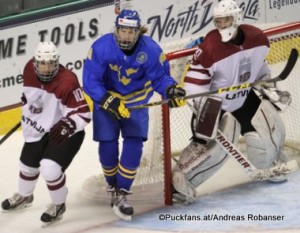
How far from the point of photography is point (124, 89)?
325 centimetres

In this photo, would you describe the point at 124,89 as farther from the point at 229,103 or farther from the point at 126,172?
the point at 229,103

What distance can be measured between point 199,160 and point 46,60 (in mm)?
878

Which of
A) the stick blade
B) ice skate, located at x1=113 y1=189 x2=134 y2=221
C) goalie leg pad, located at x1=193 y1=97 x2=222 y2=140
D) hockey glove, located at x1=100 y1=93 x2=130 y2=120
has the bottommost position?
ice skate, located at x1=113 y1=189 x2=134 y2=221

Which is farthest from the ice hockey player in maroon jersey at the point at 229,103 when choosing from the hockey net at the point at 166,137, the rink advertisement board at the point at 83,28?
the rink advertisement board at the point at 83,28

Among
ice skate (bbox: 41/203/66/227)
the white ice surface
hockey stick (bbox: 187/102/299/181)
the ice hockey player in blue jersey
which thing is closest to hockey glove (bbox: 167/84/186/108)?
the ice hockey player in blue jersey

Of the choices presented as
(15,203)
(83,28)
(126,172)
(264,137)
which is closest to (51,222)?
(15,203)

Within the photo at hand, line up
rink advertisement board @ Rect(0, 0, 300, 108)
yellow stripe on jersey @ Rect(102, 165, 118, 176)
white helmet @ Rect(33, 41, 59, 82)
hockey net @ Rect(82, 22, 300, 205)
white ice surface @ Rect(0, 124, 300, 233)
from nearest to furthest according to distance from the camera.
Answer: white helmet @ Rect(33, 41, 59, 82), white ice surface @ Rect(0, 124, 300, 233), yellow stripe on jersey @ Rect(102, 165, 118, 176), hockey net @ Rect(82, 22, 300, 205), rink advertisement board @ Rect(0, 0, 300, 108)

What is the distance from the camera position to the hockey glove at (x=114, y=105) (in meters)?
3.11

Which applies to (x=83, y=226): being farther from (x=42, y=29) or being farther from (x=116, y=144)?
(x=42, y=29)

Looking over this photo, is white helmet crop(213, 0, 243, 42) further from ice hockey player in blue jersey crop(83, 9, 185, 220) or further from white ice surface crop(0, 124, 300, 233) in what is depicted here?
white ice surface crop(0, 124, 300, 233)

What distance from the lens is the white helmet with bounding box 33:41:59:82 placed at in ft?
10.1

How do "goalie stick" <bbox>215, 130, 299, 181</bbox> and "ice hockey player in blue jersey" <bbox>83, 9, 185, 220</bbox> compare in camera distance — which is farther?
"goalie stick" <bbox>215, 130, 299, 181</bbox>

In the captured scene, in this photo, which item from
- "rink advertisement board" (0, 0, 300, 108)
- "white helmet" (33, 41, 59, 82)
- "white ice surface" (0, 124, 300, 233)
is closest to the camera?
"white helmet" (33, 41, 59, 82)

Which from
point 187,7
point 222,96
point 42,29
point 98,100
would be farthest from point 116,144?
point 187,7
